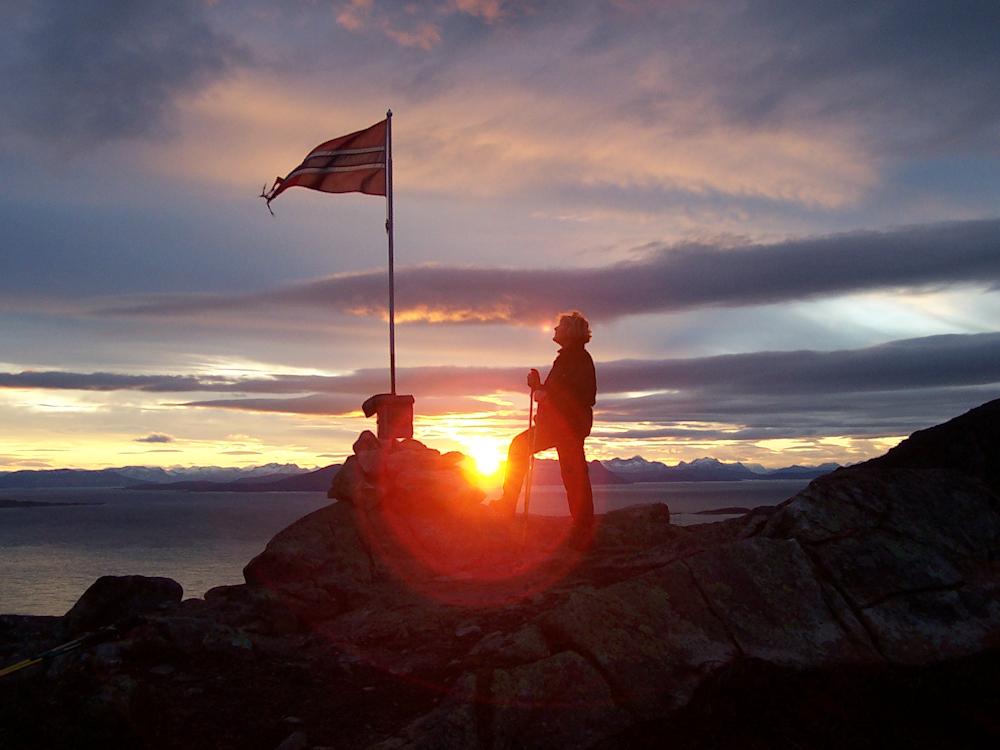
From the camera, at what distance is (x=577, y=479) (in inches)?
452

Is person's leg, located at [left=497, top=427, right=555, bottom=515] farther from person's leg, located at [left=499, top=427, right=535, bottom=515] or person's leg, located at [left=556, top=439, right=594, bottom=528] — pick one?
person's leg, located at [left=556, top=439, right=594, bottom=528]

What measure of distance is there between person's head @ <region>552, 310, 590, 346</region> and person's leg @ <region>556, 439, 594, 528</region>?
149 cm

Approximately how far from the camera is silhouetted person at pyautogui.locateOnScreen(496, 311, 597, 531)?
1130 cm

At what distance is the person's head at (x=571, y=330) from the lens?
449 inches

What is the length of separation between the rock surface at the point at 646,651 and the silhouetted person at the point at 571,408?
1.42 meters

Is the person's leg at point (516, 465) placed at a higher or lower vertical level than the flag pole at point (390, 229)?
lower

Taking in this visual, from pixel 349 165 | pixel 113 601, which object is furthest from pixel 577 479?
pixel 349 165

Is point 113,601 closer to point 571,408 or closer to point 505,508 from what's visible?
point 505,508

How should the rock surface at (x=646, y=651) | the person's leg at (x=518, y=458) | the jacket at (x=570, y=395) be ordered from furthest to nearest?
the person's leg at (x=518, y=458) → the jacket at (x=570, y=395) → the rock surface at (x=646, y=651)

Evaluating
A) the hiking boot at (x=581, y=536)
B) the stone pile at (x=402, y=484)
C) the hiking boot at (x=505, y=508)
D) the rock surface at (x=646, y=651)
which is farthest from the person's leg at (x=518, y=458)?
the rock surface at (x=646, y=651)

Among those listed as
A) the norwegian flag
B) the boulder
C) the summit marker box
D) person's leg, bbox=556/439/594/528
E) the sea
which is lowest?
the sea

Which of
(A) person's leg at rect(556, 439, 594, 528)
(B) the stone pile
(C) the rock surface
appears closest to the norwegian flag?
(B) the stone pile

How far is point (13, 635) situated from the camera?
9.96 metres

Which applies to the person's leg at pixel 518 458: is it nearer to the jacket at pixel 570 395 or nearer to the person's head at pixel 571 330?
the jacket at pixel 570 395
